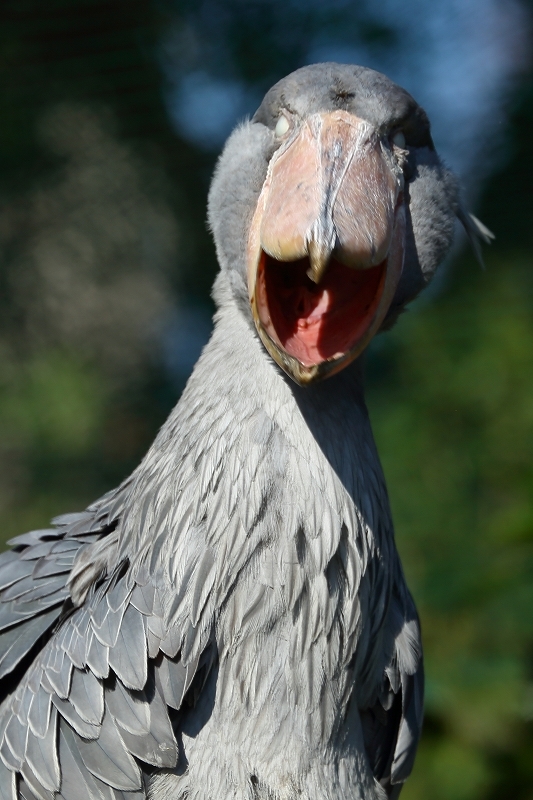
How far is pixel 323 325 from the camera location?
51.8 inches

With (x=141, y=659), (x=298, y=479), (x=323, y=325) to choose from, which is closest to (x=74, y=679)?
(x=141, y=659)

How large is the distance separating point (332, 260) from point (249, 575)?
1.85 ft

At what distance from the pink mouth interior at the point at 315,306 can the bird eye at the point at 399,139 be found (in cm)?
28

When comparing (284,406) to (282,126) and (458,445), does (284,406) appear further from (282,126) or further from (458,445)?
(458,445)

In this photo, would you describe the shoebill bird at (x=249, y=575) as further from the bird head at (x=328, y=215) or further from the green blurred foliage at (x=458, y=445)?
the green blurred foliage at (x=458, y=445)

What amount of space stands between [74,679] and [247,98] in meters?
2.83

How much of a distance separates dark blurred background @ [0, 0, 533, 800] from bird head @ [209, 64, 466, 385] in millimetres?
1345

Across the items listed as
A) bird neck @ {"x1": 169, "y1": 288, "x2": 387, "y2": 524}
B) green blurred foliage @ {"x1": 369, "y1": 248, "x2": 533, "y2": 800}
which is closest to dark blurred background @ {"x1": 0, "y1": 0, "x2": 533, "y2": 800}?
green blurred foliage @ {"x1": 369, "y1": 248, "x2": 533, "y2": 800}

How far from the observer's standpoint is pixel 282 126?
1.47m

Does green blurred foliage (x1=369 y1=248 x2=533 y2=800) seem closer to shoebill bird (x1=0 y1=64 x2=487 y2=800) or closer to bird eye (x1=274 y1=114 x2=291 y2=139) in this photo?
shoebill bird (x1=0 y1=64 x2=487 y2=800)

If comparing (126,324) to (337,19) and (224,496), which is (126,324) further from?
(224,496)

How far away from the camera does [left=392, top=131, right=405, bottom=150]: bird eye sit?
4.86ft

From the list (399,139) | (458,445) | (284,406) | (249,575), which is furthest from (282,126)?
(458,445)

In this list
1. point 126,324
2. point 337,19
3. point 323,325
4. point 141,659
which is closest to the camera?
point 323,325
